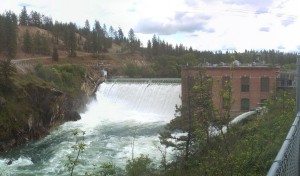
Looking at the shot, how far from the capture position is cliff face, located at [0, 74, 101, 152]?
28.7 meters

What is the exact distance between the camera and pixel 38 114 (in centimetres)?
3369

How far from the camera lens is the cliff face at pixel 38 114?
2874 cm

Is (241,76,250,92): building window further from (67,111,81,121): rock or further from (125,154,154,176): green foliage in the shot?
(125,154,154,176): green foliage

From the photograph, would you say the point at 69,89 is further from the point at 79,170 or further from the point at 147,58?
the point at 147,58

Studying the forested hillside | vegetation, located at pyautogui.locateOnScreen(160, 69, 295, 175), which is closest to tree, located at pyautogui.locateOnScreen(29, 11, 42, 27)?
the forested hillside

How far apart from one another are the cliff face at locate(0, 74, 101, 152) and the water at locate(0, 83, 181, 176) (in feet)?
2.96

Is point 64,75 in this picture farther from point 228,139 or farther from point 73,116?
point 228,139

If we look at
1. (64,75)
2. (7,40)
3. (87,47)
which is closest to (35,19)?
(87,47)

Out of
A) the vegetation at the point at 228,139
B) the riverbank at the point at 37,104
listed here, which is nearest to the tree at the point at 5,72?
the riverbank at the point at 37,104

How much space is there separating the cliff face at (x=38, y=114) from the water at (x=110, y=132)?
901 mm

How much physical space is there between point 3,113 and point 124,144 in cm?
987

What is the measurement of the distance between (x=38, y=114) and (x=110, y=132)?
671cm

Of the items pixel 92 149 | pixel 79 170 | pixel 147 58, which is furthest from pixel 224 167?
pixel 147 58

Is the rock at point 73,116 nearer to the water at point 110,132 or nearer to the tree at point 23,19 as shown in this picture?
the water at point 110,132
